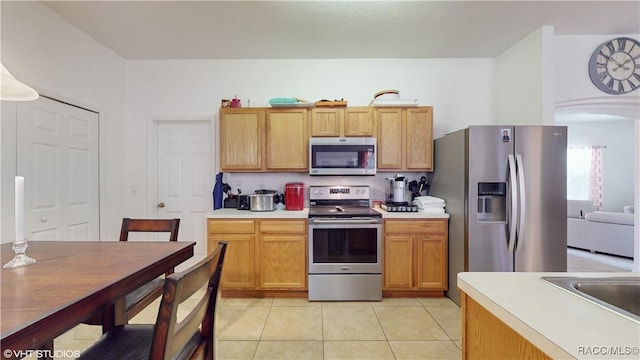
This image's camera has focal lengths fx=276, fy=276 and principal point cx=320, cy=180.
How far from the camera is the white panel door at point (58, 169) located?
2.30 meters

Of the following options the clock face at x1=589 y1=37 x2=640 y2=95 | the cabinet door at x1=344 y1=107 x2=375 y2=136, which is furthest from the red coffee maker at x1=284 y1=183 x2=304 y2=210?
the clock face at x1=589 y1=37 x2=640 y2=95

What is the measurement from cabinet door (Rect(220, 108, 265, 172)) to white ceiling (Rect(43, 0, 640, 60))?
2.54 feet

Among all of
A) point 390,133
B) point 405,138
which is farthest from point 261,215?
point 405,138

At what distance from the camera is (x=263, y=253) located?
113 inches

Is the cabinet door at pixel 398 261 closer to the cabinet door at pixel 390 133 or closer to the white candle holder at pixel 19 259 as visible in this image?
the cabinet door at pixel 390 133

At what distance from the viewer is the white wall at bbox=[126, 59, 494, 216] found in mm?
3482

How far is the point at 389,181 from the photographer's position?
11.2 feet

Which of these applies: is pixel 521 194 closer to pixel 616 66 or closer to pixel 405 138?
pixel 405 138

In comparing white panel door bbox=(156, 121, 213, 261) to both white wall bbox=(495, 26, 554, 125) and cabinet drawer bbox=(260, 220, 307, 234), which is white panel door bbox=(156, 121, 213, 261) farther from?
white wall bbox=(495, 26, 554, 125)

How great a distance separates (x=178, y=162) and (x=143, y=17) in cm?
164

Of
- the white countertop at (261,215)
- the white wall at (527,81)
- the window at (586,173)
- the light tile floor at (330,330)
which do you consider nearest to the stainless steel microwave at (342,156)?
the white countertop at (261,215)

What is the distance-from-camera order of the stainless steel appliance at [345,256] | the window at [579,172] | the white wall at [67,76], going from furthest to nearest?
the window at [579,172], the stainless steel appliance at [345,256], the white wall at [67,76]

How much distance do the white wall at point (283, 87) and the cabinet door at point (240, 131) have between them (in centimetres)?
41

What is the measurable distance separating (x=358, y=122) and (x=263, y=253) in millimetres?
1777
